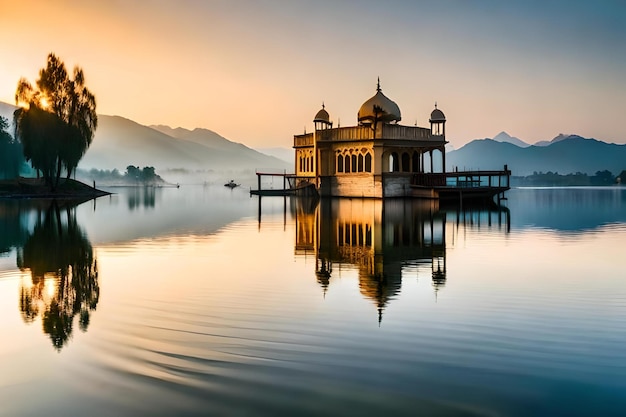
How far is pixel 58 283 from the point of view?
13031mm

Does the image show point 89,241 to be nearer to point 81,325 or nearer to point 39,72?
point 81,325

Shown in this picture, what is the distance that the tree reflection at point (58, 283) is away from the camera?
31.9 ft

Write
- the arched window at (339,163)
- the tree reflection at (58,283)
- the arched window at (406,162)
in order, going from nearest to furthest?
1. the tree reflection at (58,283)
2. the arched window at (406,162)
3. the arched window at (339,163)

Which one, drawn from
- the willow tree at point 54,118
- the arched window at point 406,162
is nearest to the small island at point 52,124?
the willow tree at point 54,118

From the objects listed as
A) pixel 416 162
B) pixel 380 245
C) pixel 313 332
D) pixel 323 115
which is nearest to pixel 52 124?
pixel 323 115

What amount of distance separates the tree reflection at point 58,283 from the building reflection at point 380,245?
16.0 ft

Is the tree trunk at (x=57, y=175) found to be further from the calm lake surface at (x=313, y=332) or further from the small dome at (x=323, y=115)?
the calm lake surface at (x=313, y=332)

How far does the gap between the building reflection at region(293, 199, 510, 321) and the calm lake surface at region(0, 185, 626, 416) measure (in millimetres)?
134

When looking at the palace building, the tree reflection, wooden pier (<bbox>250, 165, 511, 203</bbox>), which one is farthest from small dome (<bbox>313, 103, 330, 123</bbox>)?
the tree reflection

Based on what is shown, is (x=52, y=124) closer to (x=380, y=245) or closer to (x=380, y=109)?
(x=380, y=109)

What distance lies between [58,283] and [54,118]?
161 feet

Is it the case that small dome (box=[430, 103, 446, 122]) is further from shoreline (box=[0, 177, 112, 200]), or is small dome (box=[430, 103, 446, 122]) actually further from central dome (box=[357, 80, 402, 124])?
shoreline (box=[0, 177, 112, 200])

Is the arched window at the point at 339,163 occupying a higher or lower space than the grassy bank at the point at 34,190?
higher

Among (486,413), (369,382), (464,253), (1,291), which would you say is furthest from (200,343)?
(464,253)
